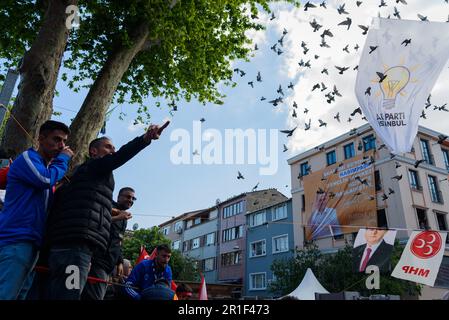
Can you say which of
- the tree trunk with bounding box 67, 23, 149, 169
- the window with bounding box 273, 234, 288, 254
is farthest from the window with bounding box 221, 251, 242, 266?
the tree trunk with bounding box 67, 23, 149, 169

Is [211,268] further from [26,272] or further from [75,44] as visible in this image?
[26,272]

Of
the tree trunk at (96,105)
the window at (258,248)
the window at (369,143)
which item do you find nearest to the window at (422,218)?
the window at (369,143)

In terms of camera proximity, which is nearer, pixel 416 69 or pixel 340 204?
pixel 416 69

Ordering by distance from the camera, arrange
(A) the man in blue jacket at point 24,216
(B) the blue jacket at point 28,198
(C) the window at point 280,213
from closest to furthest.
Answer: (A) the man in blue jacket at point 24,216 → (B) the blue jacket at point 28,198 → (C) the window at point 280,213

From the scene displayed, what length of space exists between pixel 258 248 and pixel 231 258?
244 inches

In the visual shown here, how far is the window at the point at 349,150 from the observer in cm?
2986

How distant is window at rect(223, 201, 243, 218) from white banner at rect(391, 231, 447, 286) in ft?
110

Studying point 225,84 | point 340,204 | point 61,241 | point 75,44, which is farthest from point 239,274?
point 61,241

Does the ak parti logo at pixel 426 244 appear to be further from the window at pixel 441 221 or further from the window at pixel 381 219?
the window at pixel 441 221

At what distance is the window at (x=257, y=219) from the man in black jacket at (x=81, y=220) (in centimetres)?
3413

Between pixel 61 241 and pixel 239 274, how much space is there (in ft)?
125

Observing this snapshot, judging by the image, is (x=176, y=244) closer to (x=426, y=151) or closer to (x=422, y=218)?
(x=422, y=218)

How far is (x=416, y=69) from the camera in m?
7.59

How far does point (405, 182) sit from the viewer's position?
86.0ft
